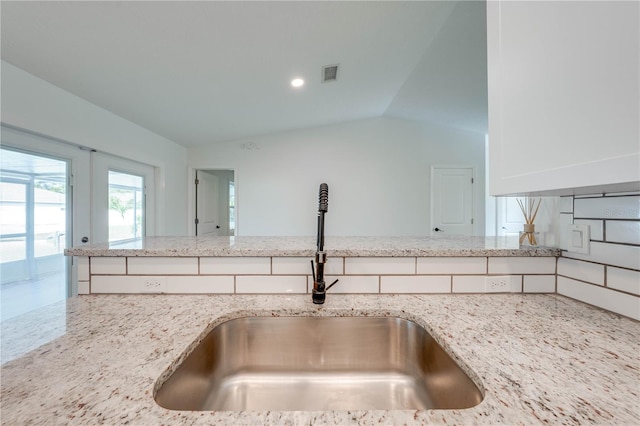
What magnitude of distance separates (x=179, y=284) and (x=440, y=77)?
10.3 ft

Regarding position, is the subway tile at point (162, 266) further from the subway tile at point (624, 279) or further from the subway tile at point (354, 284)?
the subway tile at point (624, 279)

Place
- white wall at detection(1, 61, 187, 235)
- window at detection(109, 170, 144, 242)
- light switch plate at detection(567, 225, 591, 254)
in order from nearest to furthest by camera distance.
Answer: light switch plate at detection(567, 225, 591, 254) < white wall at detection(1, 61, 187, 235) < window at detection(109, 170, 144, 242)

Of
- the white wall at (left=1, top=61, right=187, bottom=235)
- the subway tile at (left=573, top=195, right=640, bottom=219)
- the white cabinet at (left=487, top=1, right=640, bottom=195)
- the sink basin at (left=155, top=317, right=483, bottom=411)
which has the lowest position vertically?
the sink basin at (left=155, top=317, right=483, bottom=411)

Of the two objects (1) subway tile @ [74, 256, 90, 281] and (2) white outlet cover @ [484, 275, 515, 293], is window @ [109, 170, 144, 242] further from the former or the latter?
(2) white outlet cover @ [484, 275, 515, 293]

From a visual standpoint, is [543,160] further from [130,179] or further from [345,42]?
[130,179]

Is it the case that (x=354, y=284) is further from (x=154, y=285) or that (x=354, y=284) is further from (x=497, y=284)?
(x=154, y=285)

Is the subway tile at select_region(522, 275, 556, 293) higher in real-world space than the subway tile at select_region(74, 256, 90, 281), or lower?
lower

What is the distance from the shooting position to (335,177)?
4129mm

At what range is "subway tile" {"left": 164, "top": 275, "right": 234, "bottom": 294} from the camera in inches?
34.8

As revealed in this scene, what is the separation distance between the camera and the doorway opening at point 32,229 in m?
1.76

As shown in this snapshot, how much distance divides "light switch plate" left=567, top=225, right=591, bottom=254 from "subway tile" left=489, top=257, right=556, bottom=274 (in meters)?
0.08

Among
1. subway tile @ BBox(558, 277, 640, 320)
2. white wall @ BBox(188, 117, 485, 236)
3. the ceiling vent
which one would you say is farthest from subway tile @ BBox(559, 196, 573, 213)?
white wall @ BBox(188, 117, 485, 236)

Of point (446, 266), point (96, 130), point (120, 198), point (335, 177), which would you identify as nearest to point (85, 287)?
point (446, 266)

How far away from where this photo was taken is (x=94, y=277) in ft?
2.92
